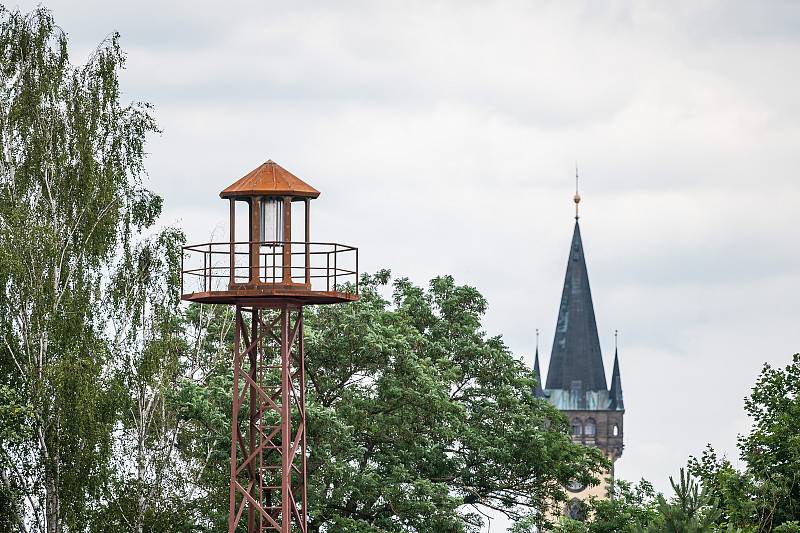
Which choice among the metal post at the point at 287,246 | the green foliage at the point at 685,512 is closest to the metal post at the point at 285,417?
the metal post at the point at 287,246

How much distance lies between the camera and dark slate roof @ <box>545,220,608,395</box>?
12938 centimetres

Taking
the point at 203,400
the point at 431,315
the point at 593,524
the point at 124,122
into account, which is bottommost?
the point at 593,524

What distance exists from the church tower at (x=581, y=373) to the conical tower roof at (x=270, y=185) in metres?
97.9

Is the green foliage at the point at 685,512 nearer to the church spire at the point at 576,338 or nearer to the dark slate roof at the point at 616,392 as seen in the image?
the church spire at the point at 576,338

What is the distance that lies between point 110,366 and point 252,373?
942 centimetres

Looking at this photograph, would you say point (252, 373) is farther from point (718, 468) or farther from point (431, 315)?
point (718, 468)

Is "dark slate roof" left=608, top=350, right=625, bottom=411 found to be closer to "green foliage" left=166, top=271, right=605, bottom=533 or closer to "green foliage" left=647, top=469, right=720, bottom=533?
"green foliage" left=166, top=271, right=605, bottom=533

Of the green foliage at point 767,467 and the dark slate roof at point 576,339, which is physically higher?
the dark slate roof at point 576,339

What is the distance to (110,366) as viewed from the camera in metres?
40.2

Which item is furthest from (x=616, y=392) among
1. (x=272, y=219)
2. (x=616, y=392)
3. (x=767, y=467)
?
(x=272, y=219)

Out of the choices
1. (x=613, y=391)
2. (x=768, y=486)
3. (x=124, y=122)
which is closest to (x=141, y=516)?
(x=124, y=122)

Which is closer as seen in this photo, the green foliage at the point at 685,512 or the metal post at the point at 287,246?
the green foliage at the point at 685,512

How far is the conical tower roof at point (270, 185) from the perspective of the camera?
3066cm

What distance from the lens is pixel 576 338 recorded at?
13088cm
